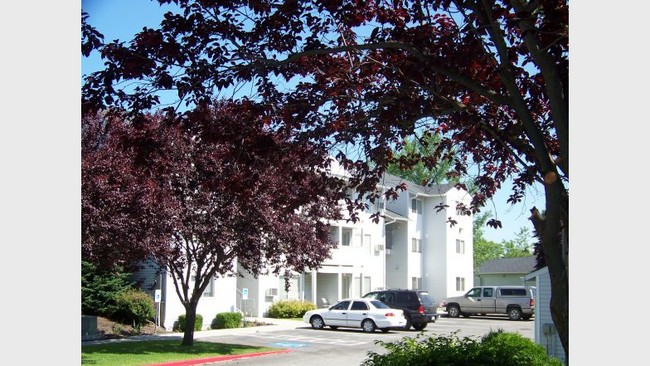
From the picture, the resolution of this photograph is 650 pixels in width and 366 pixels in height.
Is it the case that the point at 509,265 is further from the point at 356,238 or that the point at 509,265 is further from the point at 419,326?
the point at 419,326

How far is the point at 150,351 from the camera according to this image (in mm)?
19766

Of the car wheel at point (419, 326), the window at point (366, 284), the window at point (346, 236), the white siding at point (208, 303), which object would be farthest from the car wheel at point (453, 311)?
the white siding at point (208, 303)

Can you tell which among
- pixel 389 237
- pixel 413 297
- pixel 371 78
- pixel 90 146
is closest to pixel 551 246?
pixel 371 78

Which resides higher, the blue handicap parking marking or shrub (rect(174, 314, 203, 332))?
shrub (rect(174, 314, 203, 332))

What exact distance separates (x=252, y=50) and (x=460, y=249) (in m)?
49.6

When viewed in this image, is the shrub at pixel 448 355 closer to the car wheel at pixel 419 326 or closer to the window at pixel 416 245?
the car wheel at pixel 419 326

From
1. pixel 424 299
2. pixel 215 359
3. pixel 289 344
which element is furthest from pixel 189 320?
pixel 424 299

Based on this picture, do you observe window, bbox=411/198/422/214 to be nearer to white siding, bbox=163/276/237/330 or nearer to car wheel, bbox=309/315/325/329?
car wheel, bbox=309/315/325/329

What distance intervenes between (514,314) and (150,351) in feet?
86.6

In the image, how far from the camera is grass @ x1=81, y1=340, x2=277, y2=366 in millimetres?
17672

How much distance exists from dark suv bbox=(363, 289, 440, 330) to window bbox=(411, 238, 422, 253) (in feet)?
61.1

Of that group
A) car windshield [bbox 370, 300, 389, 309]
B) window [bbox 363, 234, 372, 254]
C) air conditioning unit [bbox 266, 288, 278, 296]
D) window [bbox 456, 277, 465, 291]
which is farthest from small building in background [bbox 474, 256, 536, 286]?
car windshield [bbox 370, 300, 389, 309]

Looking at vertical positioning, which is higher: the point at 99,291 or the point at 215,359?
the point at 99,291

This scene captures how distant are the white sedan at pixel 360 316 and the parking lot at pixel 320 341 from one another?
357mm
